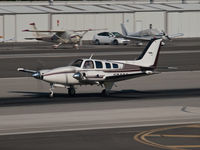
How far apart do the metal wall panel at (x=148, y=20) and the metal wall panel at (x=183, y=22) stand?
1440 mm

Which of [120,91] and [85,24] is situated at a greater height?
[85,24]

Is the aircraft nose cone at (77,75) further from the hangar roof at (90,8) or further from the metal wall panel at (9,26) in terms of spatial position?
the hangar roof at (90,8)

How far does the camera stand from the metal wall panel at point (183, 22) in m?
101

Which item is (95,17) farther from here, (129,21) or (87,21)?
(129,21)

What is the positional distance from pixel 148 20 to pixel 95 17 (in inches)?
386

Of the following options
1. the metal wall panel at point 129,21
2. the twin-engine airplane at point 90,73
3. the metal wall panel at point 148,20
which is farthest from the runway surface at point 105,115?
the metal wall panel at point 148,20

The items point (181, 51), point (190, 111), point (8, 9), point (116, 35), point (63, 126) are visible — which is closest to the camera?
point (63, 126)

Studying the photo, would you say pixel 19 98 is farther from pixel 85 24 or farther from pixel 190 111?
pixel 85 24

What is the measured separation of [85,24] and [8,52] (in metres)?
26.8

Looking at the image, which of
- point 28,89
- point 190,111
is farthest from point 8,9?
point 190,111

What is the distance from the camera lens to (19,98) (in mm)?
33469

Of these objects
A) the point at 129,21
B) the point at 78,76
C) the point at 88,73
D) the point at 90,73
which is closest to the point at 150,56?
the point at 90,73

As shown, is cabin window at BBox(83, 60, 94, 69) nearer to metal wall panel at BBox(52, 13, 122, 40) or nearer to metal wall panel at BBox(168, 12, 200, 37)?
metal wall panel at BBox(52, 13, 122, 40)

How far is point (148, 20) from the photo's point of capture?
9962cm
